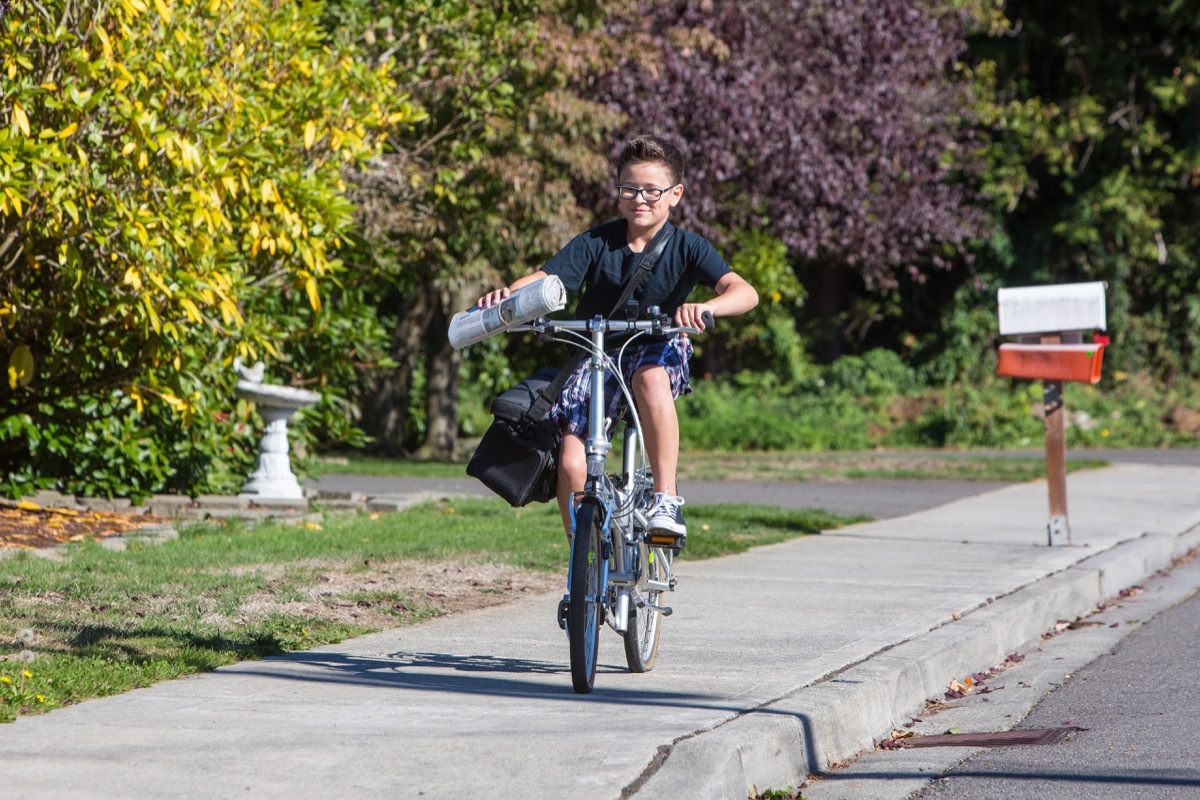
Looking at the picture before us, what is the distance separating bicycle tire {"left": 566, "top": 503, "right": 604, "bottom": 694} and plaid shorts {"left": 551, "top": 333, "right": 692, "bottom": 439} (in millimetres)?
423

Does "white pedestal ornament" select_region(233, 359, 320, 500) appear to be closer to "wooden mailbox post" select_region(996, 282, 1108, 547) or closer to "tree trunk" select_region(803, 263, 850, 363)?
"wooden mailbox post" select_region(996, 282, 1108, 547)

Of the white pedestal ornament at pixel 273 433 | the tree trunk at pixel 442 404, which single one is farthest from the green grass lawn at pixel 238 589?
the tree trunk at pixel 442 404

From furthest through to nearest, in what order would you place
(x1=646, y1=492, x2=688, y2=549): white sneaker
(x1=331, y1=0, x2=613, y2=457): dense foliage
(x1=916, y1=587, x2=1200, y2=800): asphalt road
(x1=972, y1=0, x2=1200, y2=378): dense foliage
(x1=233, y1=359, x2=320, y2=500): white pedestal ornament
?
(x1=972, y1=0, x2=1200, y2=378): dense foliage < (x1=331, y1=0, x2=613, y2=457): dense foliage < (x1=233, y1=359, x2=320, y2=500): white pedestal ornament < (x1=646, y1=492, x2=688, y2=549): white sneaker < (x1=916, y1=587, x2=1200, y2=800): asphalt road

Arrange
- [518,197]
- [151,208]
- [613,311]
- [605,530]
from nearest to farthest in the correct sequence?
[605,530] < [613,311] < [151,208] < [518,197]

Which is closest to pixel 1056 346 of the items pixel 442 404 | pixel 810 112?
pixel 810 112

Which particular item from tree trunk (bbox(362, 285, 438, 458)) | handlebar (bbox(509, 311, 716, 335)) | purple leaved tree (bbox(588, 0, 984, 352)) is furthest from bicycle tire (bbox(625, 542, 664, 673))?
tree trunk (bbox(362, 285, 438, 458))

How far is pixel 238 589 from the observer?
6918mm

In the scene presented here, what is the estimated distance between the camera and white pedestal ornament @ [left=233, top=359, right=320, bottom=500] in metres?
10.9

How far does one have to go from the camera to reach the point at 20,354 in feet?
29.6

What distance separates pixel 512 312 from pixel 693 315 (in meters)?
0.59

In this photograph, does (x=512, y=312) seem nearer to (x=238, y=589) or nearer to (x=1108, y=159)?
(x=238, y=589)

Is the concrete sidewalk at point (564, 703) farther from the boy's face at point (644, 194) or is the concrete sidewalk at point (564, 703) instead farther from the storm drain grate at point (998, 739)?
the boy's face at point (644, 194)

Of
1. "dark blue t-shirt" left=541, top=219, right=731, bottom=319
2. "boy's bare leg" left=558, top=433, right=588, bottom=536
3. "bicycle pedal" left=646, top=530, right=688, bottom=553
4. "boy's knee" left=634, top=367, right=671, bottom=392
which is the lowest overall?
"bicycle pedal" left=646, top=530, right=688, bottom=553

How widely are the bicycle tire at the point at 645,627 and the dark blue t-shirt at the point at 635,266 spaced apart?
880 mm
